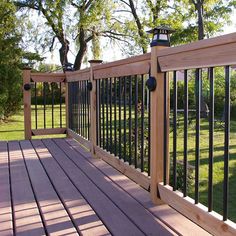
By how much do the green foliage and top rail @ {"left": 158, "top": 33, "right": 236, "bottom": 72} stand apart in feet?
26.3

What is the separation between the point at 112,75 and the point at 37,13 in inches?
569

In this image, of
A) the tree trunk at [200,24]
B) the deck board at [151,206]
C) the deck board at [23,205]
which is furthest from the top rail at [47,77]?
the tree trunk at [200,24]

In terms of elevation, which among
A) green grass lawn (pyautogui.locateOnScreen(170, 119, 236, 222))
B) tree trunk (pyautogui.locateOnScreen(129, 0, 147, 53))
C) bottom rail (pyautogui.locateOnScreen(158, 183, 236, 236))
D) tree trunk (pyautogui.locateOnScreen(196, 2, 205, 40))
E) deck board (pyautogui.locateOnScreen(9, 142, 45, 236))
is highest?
tree trunk (pyautogui.locateOnScreen(129, 0, 147, 53))

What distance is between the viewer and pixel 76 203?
97.7 inches

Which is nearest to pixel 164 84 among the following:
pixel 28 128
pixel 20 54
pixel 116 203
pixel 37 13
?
pixel 116 203

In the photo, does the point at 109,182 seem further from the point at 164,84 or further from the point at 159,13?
the point at 159,13

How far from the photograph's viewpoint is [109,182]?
9.84ft

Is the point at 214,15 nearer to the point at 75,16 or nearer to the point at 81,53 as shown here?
the point at 75,16

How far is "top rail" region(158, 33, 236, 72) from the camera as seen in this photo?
1578 millimetres

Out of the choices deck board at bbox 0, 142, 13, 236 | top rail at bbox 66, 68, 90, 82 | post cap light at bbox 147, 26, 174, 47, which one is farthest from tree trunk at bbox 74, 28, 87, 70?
post cap light at bbox 147, 26, 174, 47

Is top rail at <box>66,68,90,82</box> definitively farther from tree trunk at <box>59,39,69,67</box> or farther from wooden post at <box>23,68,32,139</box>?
tree trunk at <box>59,39,69,67</box>

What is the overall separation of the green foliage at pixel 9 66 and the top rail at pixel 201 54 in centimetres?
801

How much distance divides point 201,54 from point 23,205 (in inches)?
57.5

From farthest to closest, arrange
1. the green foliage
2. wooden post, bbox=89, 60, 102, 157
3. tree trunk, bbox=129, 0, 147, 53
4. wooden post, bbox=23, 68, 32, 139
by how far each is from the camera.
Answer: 1. tree trunk, bbox=129, 0, 147, 53
2. the green foliage
3. wooden post, bbox=23, 68, 32, 139
4. wooden post, bbox=89, 60, 102, 157
